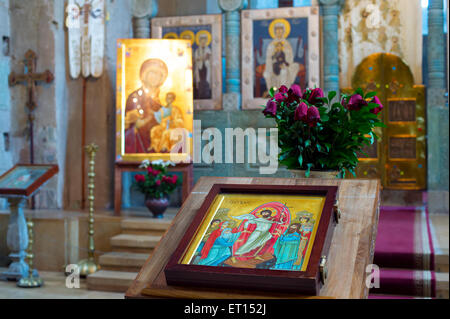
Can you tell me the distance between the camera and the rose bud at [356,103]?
1.79m

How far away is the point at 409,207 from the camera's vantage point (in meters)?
6.34

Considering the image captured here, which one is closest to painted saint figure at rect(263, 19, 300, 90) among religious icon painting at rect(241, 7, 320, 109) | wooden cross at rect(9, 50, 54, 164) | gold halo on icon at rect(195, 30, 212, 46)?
religious icon painting at rect(241, 7, 320, 109)

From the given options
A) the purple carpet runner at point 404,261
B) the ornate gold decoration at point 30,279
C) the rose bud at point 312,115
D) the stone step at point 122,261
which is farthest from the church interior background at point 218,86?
the rose bud at point 312,115

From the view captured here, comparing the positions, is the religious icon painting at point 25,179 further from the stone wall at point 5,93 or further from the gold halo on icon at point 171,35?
the gold halo on icon at point 171,35

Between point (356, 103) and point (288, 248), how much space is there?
0.72m

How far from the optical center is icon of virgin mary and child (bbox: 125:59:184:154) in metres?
6.10

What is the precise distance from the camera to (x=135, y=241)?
5.20m

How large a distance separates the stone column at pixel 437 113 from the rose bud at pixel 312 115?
4920mm

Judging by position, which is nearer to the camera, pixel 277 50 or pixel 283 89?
pixel 283 89

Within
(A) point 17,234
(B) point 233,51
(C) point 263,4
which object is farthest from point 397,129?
(A) point 17,234

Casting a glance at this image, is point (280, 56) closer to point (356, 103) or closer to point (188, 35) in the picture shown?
point (188, 35)

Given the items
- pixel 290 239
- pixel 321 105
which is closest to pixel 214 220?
pixel 290 239

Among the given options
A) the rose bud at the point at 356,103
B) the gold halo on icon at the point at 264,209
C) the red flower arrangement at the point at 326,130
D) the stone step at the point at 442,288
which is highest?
the rose bud at the point at 356,103

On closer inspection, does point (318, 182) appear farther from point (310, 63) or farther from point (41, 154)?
point (41, 154)
